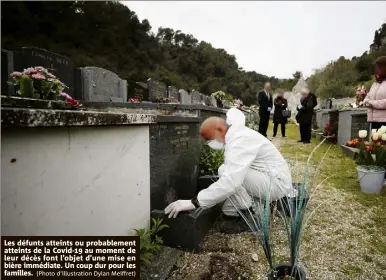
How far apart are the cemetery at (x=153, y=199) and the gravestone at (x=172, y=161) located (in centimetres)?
1

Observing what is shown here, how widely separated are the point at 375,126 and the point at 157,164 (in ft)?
12.5

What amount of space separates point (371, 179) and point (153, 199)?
2.96 meters

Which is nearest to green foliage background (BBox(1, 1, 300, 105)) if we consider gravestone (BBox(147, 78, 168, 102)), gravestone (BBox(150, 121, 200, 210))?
gravestone (BBox(147, 78, 168, 102))

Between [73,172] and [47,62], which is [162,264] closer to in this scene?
[73,172]

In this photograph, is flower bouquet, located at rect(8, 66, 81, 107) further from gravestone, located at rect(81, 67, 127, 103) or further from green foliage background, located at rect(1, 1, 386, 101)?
green foliage background, located at rect(1, 1, 386, 101)

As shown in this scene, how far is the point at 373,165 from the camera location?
3646 millimetres

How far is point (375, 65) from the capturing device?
4.11m

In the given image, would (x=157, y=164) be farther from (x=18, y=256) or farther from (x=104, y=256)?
(x=18, y=256)

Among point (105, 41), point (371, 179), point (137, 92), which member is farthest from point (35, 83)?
point (105, 41)

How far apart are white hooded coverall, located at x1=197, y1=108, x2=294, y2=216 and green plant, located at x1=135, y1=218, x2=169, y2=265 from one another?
1.34 feet

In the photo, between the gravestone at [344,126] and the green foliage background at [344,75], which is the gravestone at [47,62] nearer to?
the gravestone at [344,126]

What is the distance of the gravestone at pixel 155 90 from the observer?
27.4 ft

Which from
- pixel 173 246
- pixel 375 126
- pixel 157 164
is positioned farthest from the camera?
pixel 375 126

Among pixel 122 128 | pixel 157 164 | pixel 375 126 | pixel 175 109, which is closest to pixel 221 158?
pixel 175 109
